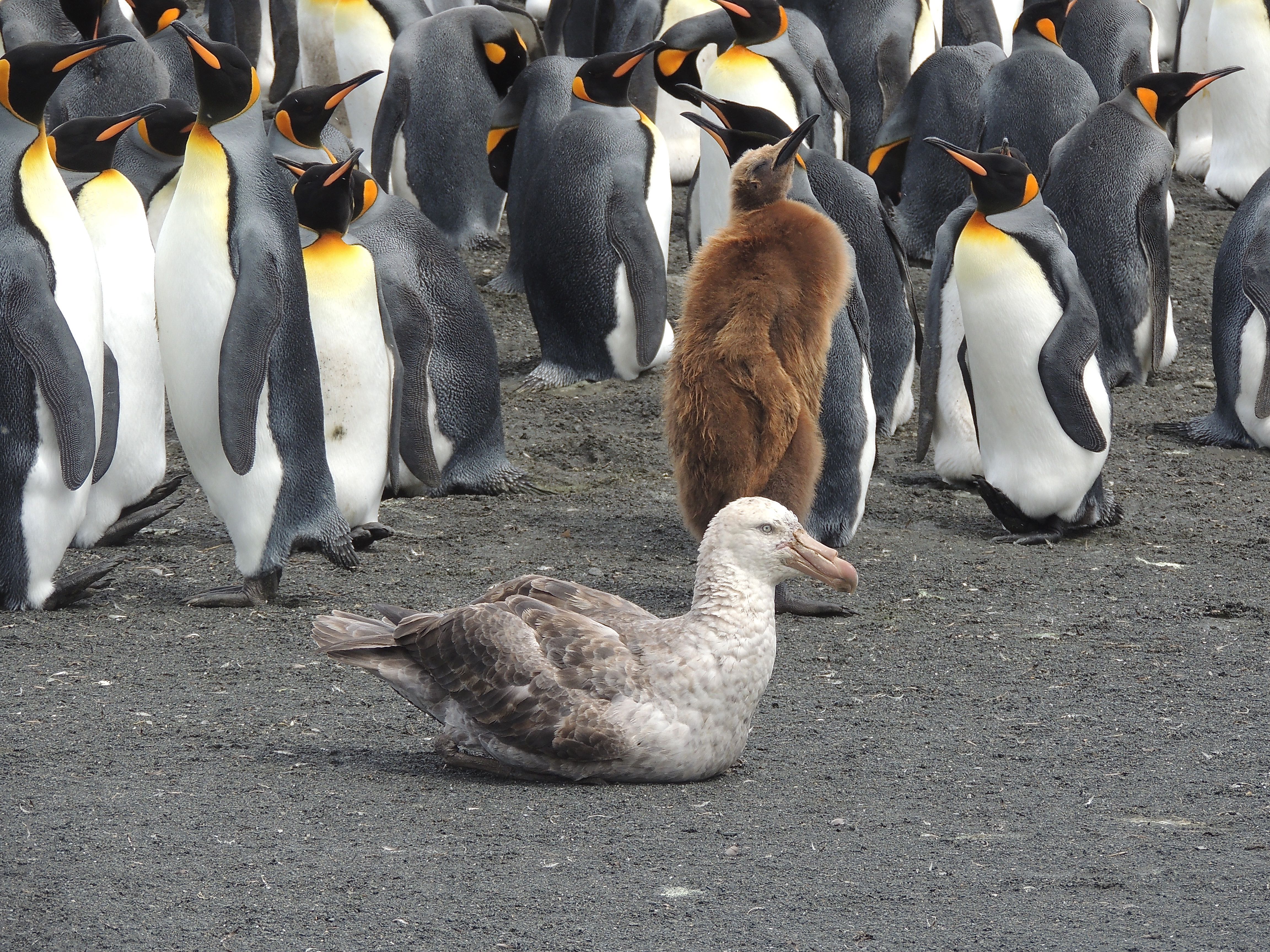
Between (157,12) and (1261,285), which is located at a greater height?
(157,12)

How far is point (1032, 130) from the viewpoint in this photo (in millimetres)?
9578

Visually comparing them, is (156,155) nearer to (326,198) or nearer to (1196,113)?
(326,198)

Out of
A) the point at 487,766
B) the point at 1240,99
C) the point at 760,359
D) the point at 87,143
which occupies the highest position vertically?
the point at 1240,99

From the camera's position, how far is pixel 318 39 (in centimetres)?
1159

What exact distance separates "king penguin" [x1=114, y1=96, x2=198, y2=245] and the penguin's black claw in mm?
1015

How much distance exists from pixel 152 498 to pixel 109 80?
3389 millimetres

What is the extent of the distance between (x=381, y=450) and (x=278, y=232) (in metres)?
1.13

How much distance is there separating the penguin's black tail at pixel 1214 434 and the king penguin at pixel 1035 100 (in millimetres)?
2482

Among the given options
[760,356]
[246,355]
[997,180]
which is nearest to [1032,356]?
[997,180]

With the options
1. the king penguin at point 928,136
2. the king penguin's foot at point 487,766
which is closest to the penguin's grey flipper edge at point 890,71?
the king penguin at point 928,136

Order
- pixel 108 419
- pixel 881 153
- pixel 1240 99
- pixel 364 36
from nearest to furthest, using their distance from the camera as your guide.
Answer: pixel 108 419 → pixel 881 153 → pixel 1240 99 → pixel 364 36

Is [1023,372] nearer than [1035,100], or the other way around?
[1023,372]

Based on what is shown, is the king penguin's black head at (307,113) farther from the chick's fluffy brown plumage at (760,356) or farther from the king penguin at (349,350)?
the chick's fluffy brown plumage at (760,356)

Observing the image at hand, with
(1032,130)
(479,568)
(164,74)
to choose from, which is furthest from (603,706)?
(1032,130)
